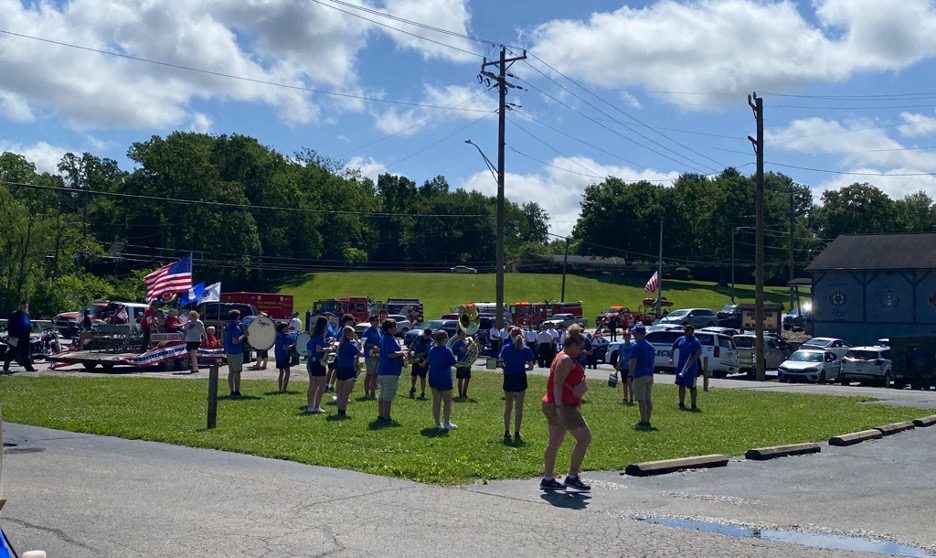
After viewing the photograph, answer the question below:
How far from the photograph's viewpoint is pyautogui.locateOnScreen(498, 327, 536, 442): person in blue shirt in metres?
14.7

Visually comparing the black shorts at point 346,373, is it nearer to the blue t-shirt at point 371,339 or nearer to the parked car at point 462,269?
the blue t-shirt at point 371,339

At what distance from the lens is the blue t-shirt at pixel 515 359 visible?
15102 millimetres

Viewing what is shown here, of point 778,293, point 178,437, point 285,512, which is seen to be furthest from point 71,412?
point 778,293

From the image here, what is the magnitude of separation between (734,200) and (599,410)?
105 metres

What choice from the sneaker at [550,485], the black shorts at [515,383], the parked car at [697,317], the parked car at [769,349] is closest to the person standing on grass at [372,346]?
the black shorts at [515,383]

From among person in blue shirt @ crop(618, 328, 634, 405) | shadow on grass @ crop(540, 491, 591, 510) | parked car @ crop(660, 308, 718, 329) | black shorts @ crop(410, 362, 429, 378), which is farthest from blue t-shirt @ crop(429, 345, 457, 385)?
parked car @ crop(660, 308, 718, 329)

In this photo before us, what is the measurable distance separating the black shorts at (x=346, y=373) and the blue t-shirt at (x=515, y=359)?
319cm

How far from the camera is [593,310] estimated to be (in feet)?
310

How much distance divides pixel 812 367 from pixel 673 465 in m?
26.0

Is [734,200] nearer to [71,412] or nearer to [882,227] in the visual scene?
[882,227]

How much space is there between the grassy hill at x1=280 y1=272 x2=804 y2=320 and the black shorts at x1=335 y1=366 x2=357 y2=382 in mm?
74179

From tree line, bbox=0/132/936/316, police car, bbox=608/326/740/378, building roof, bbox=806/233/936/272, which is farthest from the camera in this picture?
Result: tree line, bbox=0/132/936/316

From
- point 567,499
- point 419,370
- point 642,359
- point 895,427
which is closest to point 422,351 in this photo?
point 419,370

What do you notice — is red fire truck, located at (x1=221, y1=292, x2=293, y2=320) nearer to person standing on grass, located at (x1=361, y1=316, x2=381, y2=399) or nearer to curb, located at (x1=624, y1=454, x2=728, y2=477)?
person standing on grass, located at (x1=361, y1=316, x2=381, y2=399)
